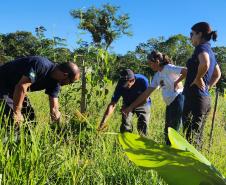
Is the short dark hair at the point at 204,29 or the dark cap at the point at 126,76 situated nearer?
the short dark hair at the point at 204,29

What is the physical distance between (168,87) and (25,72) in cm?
159

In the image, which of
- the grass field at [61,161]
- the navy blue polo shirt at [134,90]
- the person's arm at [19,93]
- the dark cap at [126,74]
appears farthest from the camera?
the navy blue polo shirt at [134,90]

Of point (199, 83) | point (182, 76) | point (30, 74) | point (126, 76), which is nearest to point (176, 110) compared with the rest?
point (182, 76)

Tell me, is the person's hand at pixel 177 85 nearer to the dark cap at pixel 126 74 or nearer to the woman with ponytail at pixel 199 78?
the woman with ponytail at pixel 199 78

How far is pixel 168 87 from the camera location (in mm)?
4938

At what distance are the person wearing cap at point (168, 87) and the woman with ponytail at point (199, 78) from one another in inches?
19.2

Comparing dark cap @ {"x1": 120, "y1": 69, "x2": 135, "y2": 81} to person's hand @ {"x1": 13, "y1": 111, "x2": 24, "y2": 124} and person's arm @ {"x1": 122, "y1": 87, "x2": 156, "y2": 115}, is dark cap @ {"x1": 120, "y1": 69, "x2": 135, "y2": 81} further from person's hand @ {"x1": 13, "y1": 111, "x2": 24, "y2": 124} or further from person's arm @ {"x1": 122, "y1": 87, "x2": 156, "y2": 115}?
person's hand @ {"x1": 13, "y1": 111, "x2": 24, "y2": 124}

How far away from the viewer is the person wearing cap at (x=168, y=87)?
4840 millimetres

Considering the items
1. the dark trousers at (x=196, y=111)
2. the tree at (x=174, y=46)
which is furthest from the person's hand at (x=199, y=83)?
the tree at (x=174, y=46)

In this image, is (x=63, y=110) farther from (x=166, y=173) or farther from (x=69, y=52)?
(x=166, y=173)

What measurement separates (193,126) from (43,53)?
99.1 inches

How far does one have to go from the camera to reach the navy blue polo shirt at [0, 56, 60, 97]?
4.25 meters

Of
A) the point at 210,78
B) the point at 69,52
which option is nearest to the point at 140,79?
the point at 69,52

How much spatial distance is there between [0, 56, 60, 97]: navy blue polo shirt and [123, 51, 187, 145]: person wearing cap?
3.27 feet
